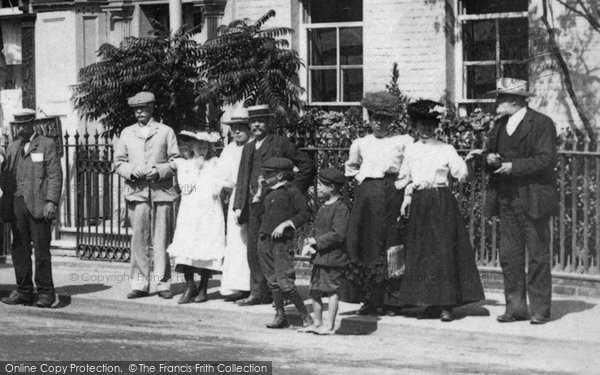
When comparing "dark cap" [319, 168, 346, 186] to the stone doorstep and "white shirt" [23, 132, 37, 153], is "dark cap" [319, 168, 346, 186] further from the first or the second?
"white shirt" [23, 132, 37, 153]

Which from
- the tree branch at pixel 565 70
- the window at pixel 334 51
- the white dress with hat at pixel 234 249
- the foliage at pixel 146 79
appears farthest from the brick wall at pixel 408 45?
the white dress with hat at pixel 234 249

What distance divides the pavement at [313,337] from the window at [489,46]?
4.25 meters

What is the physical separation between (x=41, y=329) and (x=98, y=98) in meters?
5.04

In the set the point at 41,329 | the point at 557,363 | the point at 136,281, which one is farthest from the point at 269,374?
the point at 136,281

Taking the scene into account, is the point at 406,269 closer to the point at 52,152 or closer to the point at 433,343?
the point at 433,343

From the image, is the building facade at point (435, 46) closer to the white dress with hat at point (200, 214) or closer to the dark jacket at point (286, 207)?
the white dress with hat at point (200, 214)

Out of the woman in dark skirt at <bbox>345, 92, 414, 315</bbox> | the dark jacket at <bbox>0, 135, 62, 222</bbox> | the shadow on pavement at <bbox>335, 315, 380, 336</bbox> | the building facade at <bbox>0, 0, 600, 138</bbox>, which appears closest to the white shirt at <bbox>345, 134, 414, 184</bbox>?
the woman in dark skirt at <bbox>345, 92, 414, 315</bbox>

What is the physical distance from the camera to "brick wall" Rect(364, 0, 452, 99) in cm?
1566

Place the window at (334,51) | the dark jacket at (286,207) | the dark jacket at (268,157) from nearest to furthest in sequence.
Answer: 1. the dark jacket at (286,207)
2. the dark jacket at (268,157)
3. the window at (334,51)

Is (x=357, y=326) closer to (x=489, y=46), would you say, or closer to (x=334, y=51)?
(x=489, y=46)

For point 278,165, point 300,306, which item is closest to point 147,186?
point 278,165

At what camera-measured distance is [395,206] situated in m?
10.7

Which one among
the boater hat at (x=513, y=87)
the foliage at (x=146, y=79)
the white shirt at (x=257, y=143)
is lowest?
the white shirt at (x=257, y=143)

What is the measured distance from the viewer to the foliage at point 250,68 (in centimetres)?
1483
